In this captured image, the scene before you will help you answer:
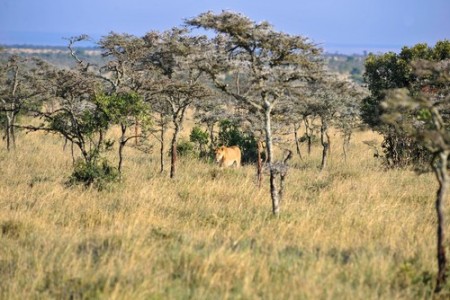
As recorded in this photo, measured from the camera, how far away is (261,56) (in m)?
10.4

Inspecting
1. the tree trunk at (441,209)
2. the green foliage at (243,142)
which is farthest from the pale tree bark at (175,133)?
the tree trunk at (441,209)

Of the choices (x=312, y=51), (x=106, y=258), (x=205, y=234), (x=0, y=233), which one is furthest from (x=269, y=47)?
(x=0, y=233)

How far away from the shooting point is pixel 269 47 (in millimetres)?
9977

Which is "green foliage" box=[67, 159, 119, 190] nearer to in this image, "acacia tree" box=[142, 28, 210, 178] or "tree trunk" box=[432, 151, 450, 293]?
"acacia tree" box=[142, 28, 210, 178]

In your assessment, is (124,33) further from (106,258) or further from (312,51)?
(106,258)

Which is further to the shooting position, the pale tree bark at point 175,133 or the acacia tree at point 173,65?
the pale tree bark at point 175,133

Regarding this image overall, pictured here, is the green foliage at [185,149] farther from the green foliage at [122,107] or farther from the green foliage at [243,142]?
the green foliage at [122,107]

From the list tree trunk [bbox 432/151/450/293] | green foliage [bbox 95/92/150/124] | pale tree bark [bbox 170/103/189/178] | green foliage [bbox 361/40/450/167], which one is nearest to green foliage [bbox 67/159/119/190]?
green foliage [bbox 95/92/150/124]

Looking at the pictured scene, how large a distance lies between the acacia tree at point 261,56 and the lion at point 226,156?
337 inches

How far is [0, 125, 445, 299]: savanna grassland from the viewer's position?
6754 millimetres

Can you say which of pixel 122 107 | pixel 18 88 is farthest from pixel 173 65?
pixel 18 88

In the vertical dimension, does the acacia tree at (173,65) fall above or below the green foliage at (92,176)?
above

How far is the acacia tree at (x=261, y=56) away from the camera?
9.88 m

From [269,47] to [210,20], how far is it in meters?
1.22
